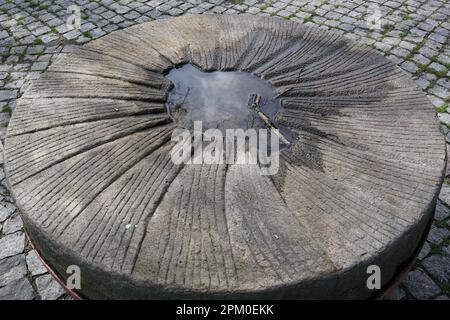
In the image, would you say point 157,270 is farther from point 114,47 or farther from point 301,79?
point 114,47

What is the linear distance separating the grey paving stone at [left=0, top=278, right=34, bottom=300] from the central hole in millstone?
5.14ft

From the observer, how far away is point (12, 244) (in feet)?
10.7

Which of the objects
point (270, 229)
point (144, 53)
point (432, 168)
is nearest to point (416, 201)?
point (432, 168)

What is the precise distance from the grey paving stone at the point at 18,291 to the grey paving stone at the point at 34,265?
8 centimetres

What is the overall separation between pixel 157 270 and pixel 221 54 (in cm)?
198

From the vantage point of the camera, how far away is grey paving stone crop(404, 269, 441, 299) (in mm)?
2975

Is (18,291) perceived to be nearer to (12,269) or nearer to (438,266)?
(12,269)

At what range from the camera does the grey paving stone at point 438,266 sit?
308 centimetres

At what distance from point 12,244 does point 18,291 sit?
0.45 m

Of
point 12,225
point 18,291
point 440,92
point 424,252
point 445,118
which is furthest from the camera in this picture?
point 440,92

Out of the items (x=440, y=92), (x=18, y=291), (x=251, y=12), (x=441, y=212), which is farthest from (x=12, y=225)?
(x=440, y=92)

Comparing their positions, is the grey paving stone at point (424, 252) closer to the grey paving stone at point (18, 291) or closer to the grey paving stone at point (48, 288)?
the grey paving stone at point (48, 288)

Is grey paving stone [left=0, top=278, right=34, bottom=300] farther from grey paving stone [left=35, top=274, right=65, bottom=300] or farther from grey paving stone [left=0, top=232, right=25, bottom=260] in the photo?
grey paving stone [left=0, top=232, right=25, bottom=260]
